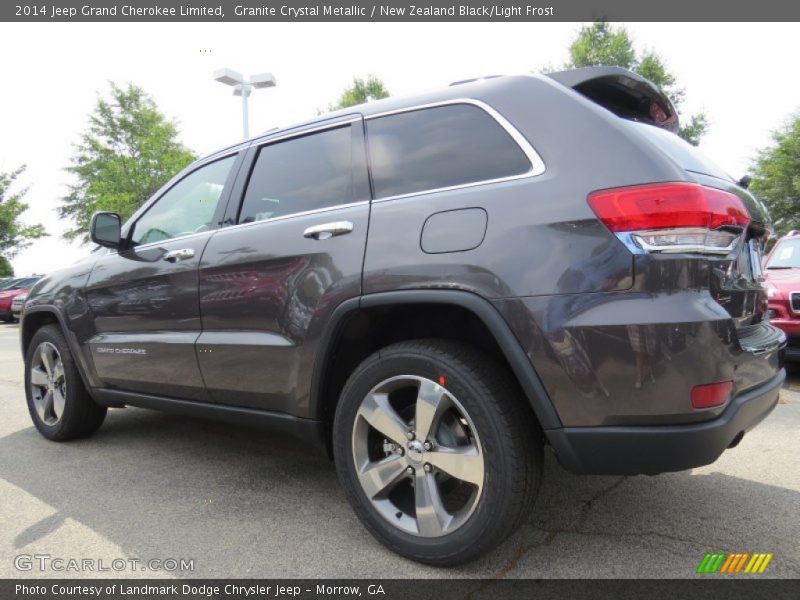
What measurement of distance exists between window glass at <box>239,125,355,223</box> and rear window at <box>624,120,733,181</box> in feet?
3.83

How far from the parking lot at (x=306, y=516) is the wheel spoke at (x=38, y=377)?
1.69 ft

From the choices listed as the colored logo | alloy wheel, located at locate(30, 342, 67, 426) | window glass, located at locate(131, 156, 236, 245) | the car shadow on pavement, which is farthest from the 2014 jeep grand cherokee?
alloy wheel, located at locate(30, 342, 67, 426)

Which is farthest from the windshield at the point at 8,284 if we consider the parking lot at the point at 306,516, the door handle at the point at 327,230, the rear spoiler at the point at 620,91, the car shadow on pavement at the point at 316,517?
the rear spoiler at the point at 620,91

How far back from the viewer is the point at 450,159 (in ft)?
7.41

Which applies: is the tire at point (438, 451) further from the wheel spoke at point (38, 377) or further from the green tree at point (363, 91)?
the green tree at point (363, 91)

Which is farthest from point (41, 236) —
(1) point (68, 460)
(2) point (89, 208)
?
(1) point (68, 460)

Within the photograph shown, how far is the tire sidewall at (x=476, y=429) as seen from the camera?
6.43ft

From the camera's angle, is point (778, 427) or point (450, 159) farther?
point (778, 427)

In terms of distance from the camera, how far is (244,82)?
36.7 ft

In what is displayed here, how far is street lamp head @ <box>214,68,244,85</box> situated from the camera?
10.9 m

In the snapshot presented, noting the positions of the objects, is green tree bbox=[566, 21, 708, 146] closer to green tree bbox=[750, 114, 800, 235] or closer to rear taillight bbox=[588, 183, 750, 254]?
green tree bbox=[750, 114, 800, 235]

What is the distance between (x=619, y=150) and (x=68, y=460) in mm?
3514

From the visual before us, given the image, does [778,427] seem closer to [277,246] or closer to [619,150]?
[619,150]

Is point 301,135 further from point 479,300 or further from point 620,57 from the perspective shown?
point 620,57
